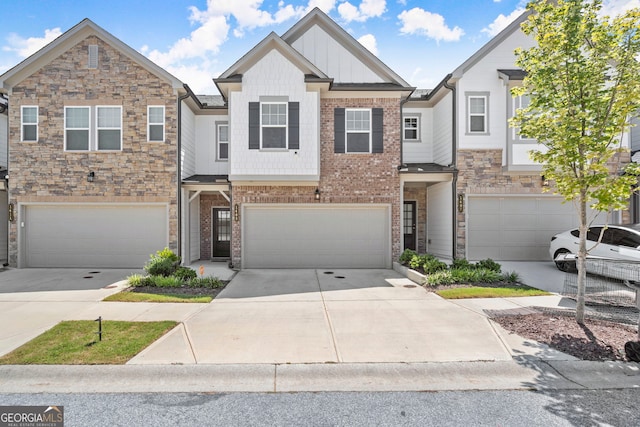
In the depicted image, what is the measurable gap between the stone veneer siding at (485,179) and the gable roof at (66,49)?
34.3ft

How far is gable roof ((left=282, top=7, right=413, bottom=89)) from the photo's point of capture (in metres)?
12.1

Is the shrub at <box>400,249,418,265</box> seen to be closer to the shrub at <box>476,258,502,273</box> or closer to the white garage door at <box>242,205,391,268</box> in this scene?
the white garage door at <box>242,205,391,268</box>

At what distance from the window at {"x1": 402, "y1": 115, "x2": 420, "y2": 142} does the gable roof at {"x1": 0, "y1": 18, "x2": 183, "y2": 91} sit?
8.84m

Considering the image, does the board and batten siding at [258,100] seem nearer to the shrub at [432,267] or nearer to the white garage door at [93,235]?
the white garage door at [93,235]

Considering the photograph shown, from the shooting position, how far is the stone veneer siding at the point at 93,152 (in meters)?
11.4

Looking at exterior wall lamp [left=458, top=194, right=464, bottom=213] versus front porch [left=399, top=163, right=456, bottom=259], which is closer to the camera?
exterior wall lamp [left=458, top=194, right=464, bottom=213]

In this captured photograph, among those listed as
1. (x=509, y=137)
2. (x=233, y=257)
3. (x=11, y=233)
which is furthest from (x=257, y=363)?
(x=11, y=233)

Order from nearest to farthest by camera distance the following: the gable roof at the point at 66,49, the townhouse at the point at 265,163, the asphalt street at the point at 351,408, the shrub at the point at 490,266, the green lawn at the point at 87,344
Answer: the asphalt street at the point at 351,408
the green lawn at the point at 87,344
the shrub at the point at 490,266
the gable roof at the point at 66,49
the townhouse at the point at 265,163

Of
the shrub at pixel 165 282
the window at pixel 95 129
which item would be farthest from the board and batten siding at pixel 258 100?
the window at pixel 95 129

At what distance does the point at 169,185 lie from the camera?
11523 millimetres

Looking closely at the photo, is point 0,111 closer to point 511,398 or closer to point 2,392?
point 2,392

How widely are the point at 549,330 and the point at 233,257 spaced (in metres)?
9.31

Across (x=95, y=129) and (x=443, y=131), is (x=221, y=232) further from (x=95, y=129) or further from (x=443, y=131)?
(x=443, y=131)

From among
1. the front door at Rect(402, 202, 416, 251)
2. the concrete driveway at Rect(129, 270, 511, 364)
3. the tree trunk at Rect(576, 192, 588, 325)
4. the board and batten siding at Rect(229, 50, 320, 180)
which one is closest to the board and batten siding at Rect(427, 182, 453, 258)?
the front door at Rect(402, 202, 416, 251)
